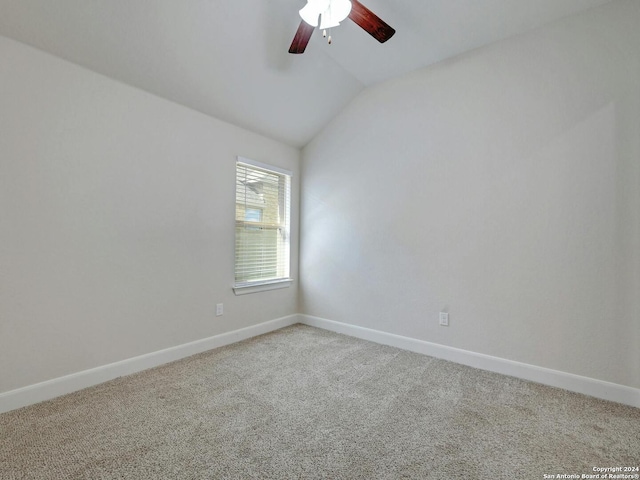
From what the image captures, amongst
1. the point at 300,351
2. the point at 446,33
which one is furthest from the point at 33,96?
the point at 446,33

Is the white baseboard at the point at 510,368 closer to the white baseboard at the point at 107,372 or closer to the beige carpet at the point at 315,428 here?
the beige carpet at the point at 315,428

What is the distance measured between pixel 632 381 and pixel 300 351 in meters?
2.44

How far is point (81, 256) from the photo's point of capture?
220cm

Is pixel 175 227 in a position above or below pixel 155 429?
above

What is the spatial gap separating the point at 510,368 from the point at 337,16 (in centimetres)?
284

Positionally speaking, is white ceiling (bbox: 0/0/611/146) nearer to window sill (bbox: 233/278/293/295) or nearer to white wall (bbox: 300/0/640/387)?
white wall (bbox: 300/0/640/387)

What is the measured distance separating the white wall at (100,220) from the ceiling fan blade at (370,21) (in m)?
1.68

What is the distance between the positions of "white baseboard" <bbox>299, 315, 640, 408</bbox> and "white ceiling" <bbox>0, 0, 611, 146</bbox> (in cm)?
258

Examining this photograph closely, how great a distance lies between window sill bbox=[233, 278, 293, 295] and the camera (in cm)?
327

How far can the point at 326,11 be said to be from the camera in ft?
6.16

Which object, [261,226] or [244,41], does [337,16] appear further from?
[261,226]

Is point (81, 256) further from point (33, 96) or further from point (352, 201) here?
point (352, 201)

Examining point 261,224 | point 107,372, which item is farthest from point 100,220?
point 261,224

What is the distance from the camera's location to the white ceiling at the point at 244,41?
2.00 metres
